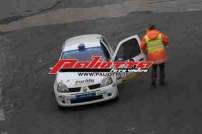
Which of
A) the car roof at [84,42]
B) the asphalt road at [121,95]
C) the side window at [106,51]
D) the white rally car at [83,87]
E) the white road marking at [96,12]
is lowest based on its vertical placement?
the asphalt road at [121,95]

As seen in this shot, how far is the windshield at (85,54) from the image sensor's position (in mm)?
19938

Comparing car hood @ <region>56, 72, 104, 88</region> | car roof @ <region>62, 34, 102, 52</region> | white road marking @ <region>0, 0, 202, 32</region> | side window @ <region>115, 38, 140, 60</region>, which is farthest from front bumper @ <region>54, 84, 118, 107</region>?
white road marking @ <region>0, 0, 202, 32</region>

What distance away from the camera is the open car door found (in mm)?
20016

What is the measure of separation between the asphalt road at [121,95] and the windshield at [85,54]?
1410 mm

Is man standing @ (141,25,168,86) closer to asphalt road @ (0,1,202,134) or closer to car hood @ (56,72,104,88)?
asphalt road @ (0,1,202,134)

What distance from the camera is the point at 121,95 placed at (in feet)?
65.3

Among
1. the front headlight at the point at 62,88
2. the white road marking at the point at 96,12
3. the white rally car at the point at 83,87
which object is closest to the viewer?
the white rally car at the point at 83,87

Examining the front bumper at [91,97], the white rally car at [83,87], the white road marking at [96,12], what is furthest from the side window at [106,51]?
the white road marking at [96,12]

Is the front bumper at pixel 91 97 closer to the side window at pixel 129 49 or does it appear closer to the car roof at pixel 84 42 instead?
the side window at pixel 129 49

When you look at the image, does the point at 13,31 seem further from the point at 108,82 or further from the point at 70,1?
the point at 108,82

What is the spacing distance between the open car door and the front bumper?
3.76 feet

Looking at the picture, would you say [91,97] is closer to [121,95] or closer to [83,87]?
[83,87]

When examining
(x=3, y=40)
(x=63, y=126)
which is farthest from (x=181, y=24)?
(x=63, y=126)

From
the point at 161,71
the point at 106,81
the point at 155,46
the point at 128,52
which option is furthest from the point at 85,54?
the point at 161,71
